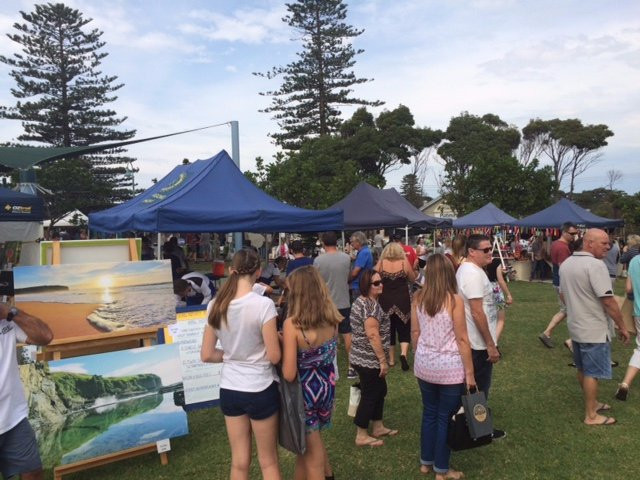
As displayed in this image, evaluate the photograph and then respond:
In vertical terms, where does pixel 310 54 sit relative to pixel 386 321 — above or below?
above

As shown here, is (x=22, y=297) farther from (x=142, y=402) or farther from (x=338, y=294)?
(x=338, y=294)

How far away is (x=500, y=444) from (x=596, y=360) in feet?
3.61

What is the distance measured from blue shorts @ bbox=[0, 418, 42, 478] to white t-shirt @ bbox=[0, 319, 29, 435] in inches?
2.0

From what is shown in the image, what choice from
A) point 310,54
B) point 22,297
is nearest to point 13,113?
→ point 310,54

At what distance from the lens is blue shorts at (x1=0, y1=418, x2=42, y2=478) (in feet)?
7.70

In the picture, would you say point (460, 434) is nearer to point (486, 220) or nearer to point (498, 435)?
point (498, 435)

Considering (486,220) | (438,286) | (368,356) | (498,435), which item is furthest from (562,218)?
(438,286)

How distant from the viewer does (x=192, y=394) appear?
169 inches

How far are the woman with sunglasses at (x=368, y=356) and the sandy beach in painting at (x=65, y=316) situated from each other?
204 centimetres

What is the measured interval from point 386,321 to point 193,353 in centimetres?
174

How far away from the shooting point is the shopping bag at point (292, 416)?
2.58m

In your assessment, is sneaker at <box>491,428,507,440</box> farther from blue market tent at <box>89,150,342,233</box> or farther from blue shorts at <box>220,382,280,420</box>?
blue market tent at <box>89,150,342,233</box>

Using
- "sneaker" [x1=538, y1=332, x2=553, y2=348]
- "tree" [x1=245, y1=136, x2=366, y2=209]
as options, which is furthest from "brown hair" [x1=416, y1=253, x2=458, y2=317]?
"tree" [x1=245, y1=136, x2=366, y2=209]

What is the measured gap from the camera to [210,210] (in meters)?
5.86
